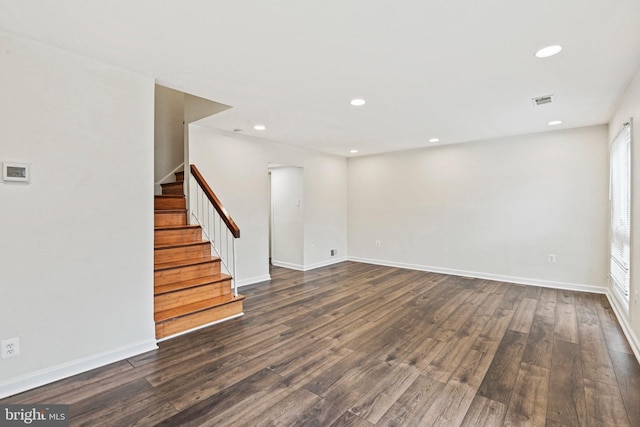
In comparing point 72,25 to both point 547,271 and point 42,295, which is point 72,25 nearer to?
point 42,295

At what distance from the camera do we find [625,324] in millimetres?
3047

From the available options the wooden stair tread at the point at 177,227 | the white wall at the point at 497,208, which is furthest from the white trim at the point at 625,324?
the wooden stair tread at the point at 177,227

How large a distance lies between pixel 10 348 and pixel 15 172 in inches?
46.1

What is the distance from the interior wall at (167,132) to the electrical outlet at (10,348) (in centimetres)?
342

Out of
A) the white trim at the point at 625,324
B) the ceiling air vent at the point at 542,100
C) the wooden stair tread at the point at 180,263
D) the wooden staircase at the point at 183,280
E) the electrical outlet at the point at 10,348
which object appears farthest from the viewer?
the wooden stair tread at the point at 180,263

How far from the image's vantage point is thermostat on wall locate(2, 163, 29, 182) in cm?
203

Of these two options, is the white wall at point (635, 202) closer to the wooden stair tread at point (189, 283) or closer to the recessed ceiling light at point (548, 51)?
the recessed ceiling light at point (548, 51)

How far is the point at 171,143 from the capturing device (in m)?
5.16

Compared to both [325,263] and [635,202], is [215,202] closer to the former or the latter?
[325,263]

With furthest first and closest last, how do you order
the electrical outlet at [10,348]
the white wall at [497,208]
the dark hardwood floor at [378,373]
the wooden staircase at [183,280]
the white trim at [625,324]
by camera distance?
the white wall at [497,208], the wooden staircase at [183,280], the white trim at [625,324], the electrical outlet at [10,348], the dark hardwood floor at [378,373]

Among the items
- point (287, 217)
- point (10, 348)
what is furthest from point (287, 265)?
point (10, 348)

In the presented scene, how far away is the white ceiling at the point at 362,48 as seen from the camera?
5.80 feet

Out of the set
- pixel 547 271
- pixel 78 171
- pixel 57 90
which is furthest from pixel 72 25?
pixel 547 271

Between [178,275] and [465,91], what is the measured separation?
357 cm
